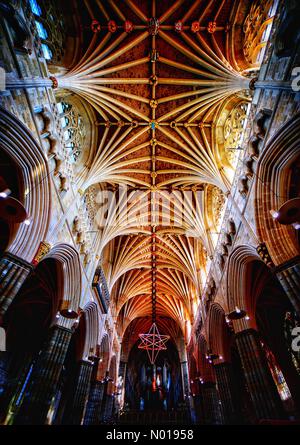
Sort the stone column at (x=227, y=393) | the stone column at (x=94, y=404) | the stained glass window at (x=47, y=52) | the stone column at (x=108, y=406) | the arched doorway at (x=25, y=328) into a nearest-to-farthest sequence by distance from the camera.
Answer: the stained glass window at (x=47, y=52), the stone column at (x=227, y=393), the arched doorway at (x=25, y=328), the stone column at (x=94, y=404), the stone column at (x=108, y=406)

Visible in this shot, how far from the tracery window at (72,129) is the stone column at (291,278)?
9.57m

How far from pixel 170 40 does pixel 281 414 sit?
49.8ft

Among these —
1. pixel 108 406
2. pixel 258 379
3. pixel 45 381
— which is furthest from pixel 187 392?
pixel 45 381

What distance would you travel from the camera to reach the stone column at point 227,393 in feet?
35.2

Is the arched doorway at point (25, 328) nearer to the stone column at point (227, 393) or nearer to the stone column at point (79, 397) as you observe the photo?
the stone column at point (79, 397)

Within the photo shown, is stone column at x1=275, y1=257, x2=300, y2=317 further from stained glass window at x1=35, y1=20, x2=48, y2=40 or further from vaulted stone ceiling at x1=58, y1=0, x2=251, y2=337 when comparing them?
stained glass window at x1=35, y1=20, x2=48, y2=40

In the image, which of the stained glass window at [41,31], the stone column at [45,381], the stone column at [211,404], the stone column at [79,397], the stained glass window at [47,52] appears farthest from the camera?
the stone column at [211,404]

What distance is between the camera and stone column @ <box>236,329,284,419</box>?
7.64m

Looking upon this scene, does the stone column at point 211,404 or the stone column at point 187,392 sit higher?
the stone column at point 187,392

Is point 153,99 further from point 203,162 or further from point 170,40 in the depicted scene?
point 203,162

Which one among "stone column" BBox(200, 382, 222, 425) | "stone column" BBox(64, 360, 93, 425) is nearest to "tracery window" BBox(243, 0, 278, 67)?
"stone column" BBox(64, 360, 93, 425)

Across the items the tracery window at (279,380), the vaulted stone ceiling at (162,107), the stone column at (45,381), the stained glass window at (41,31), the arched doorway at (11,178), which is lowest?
the stone column at (45,381)

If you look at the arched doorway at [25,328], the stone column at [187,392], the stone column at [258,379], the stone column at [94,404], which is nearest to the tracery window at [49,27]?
the arched doorway at [25,328]

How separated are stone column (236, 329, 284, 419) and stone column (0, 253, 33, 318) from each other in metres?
8.51
